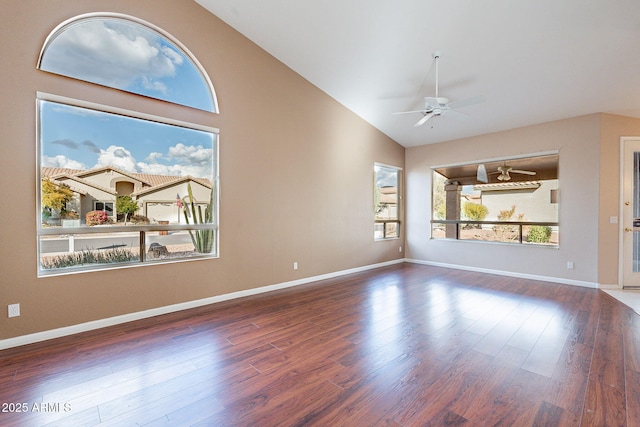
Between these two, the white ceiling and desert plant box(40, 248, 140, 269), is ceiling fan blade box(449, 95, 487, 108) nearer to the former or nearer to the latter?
the white ceiling

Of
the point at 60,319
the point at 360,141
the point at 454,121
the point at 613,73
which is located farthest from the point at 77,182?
the point at 613,73

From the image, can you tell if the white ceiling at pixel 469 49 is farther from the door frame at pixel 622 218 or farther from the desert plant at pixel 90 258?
the desert plant at pixel 90 258

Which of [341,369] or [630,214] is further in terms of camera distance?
[630,214]

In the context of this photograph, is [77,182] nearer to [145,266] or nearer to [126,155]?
[126,155]

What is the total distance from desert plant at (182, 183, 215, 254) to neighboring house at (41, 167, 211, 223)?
0.18ft

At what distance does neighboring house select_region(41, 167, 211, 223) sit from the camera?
3.12 meters

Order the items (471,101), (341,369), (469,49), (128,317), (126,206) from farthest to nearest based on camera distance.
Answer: (469,49) → (471,101) → (126,206) → (128,317) → (341,369)

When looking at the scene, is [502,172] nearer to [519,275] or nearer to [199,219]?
[519,275]

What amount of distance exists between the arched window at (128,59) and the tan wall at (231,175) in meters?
0.10

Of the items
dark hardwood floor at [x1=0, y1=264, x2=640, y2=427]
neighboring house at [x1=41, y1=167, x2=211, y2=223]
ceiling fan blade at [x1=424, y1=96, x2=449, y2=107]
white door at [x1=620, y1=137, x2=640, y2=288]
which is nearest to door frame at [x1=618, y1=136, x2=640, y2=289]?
white door at [x1=620, y1=137, x2=640, y2=288]

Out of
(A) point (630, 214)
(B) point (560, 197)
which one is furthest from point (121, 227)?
(A) point (630, 214)

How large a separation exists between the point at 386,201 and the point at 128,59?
5.45m

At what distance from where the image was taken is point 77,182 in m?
3.13

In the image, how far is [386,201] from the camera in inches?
273
